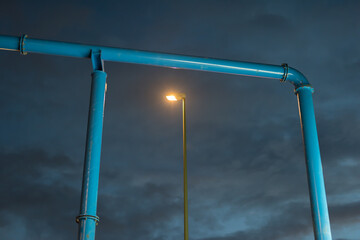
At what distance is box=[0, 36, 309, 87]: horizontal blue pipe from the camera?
40.9ft

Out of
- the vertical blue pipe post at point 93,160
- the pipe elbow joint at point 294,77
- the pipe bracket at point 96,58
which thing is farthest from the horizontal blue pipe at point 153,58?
the vertical blue pipe post at point 93,160

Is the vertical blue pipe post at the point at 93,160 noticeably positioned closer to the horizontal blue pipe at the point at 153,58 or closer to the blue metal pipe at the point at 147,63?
the blue metal pipe at the point at 147,63

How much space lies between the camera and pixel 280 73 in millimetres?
13594

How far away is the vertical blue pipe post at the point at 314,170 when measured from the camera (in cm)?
1173

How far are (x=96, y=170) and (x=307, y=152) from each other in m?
5.84

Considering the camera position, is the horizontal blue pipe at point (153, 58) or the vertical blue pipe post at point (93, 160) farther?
the horizontal blue pipe at point (153, 58)

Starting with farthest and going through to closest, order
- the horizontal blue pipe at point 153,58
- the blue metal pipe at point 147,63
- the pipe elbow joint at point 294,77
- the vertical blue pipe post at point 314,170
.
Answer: the pipe elbow joint at point 294,77 → the horizontal blue pipe at point 153,58 → the vertical blue pipe post at point 314,170 → the blue metal pipe at point 147,63

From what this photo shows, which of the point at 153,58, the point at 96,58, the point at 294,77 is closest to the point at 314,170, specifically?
the point at 294,77

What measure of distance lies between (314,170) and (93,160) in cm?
A: 593

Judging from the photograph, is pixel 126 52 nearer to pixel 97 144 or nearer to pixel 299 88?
pixel 97 144

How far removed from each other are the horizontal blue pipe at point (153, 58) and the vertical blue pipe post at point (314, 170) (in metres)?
0.67

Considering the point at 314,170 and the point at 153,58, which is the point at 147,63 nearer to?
the point at 153,58

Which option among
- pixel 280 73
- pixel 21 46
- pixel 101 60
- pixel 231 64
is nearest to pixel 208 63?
pixel 231 64

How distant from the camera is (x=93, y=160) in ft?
36.4
